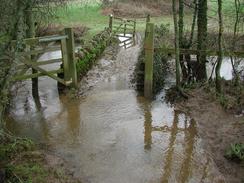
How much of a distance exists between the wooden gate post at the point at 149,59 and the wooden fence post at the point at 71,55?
2.11 metres

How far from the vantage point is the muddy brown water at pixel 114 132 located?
6117mm

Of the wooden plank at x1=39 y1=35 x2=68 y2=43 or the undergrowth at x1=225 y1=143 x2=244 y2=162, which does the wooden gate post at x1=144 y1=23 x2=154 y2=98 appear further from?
the undergrowth at x1=225 y1=143 x2=244 y2=162

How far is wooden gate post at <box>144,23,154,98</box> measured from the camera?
8859 mm

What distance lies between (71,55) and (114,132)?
315cm

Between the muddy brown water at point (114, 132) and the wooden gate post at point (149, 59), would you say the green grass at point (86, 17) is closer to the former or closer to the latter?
the muddy brown water at point (114, 132)

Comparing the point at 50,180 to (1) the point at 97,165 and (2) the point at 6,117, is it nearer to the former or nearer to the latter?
(1) the point at 97,165

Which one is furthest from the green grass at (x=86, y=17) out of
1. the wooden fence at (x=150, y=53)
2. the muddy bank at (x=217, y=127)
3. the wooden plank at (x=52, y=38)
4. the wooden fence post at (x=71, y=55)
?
the muddy bank at (x=217, y=127)

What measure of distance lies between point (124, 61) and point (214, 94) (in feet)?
17.0

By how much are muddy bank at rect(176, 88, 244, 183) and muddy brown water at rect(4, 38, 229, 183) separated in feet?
0.64

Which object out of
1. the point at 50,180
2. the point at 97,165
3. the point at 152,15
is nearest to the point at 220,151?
the point at 97,165

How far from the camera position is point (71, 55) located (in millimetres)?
9695

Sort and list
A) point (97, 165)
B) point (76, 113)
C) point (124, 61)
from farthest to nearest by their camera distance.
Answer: point (124, 61) → point (76, 113) → point (97, 165)

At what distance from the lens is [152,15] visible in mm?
27625

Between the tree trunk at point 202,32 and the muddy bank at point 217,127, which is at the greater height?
the tree trunk at point 202,32
